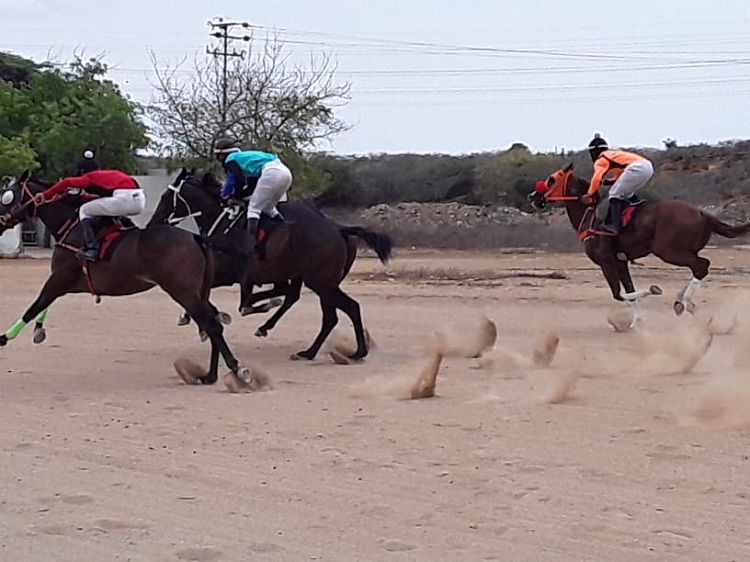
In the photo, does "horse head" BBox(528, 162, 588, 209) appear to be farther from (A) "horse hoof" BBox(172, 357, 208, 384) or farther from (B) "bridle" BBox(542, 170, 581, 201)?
(A) "horse hoof" BBox(172, 357, 208, 384)

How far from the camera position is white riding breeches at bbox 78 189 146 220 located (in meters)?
11.3

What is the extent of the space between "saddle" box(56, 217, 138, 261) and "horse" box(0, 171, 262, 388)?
0.05 ft

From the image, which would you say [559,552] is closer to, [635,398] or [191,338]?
[635,398]

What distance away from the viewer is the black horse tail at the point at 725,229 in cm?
1546

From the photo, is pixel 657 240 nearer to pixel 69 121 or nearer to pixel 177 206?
pixel 177 206

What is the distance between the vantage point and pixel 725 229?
15609mm

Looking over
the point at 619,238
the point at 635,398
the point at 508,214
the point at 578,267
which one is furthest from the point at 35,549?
the point at 508,214

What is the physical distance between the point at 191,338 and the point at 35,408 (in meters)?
4.97

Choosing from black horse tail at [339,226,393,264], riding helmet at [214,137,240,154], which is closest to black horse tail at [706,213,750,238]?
black horse tail at [339,226,393,264]

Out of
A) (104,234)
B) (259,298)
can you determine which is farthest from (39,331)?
(259,298)

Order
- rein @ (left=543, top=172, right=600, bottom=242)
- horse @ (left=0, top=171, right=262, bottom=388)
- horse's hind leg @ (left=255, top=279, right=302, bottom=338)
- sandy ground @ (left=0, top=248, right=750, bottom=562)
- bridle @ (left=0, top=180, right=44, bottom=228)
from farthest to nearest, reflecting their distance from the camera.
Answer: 1. rein @ (left=543, top=172, right=600, bottom=242)
2. horse's hind leg @ (left=255, top=279, right=302, bottom=338)
3. bridle @ (left=0, top=180, right=44, bottom=228)
4. horse @ (left=0, top=171, right=262, bottom=388)
5. sandy ground @ (left=0, top=248, right=750, bottom=562)

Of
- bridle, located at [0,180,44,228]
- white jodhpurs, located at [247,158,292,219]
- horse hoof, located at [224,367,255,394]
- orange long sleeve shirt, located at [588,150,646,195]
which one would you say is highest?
orange long sleeve shirt, located at [588,150,646,195]

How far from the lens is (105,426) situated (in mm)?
9141

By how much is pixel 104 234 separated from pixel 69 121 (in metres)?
32.3
